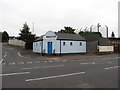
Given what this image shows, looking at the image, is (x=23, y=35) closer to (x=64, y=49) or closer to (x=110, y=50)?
(x=64, y=49)

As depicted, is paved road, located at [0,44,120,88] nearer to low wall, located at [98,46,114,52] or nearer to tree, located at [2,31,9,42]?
low wall, located at [98,46,114,52]

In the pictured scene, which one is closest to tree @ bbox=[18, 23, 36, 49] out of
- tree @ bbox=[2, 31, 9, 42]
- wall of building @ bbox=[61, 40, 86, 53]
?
wall of building @ bbox=[61, 40, 86, 53]

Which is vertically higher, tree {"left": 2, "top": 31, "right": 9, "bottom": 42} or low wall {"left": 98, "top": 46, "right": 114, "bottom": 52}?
tree {"left": 2, "top": 31, "right": 9, "bottom": 42}

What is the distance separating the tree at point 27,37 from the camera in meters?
43.0

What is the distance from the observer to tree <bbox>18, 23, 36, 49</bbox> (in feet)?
141

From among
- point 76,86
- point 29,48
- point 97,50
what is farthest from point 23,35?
point 76,86

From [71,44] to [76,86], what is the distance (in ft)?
75.4

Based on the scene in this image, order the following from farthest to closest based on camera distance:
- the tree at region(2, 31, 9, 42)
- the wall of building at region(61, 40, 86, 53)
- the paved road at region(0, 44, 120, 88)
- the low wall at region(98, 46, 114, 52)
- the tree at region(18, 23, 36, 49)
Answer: the tree at region(2, 31, 9, 42) → the tree at region(18, 23, 36, 49) → the low wall at region(98, 46, 114, 52) → the wall of building at region(61, 40, 86, 53) → the paved road at region(0, 44, 120, 88)

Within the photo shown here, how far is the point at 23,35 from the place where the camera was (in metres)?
48.5

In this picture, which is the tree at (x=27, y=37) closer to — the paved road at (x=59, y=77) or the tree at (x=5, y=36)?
the paved road at (x=59, y=77)

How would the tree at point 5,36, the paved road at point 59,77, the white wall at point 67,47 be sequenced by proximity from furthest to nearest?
the tree at point 5,36, the white wall at point 67,47, the paved road at point 59,77

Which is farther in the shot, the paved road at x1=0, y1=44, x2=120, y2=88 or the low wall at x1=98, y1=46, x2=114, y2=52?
the low wall at x1=98, y1=46, x2=114, y2=52

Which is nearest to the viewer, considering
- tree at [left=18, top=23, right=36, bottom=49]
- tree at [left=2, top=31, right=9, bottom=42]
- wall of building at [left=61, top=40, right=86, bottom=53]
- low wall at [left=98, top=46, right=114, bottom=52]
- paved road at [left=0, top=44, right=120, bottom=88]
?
paved road at [left=0, top=44, right=120, bottom=88]

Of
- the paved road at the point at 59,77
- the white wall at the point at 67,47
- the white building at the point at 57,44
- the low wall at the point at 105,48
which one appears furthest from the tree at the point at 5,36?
the paved road at the point at 59,77
